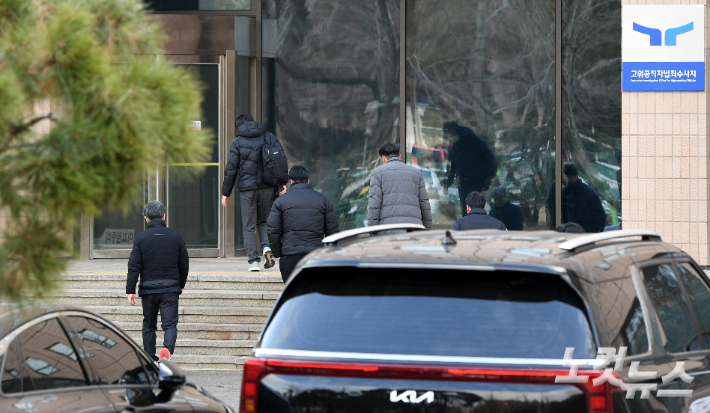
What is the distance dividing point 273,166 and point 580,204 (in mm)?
4760

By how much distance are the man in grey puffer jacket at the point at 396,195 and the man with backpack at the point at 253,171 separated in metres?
1.89

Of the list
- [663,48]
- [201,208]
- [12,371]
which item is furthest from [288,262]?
[12,371]

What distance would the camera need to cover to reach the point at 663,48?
12.8m

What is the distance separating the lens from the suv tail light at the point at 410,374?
361 cm

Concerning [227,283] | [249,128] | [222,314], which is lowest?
[222,314]

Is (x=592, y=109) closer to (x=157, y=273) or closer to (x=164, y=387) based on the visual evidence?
(x=157, y=273)

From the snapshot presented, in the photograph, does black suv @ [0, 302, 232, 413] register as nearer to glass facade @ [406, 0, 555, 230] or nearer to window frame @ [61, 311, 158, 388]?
window frame @ [61, 311, 158, 388]

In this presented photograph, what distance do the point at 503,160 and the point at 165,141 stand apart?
1173cm

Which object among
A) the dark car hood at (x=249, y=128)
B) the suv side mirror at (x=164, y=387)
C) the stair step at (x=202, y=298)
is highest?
the dark car hood at (x=249, y=128)

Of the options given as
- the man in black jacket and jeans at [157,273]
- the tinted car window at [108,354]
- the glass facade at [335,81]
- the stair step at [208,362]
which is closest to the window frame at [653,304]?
the tinted car window at [108,354]

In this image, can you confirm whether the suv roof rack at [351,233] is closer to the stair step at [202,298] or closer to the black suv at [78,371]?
the black suv at [78,371]

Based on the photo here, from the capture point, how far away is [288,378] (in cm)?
395

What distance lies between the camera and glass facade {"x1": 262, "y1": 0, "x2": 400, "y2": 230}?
1477 centimetres

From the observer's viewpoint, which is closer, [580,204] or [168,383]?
[168,383]
